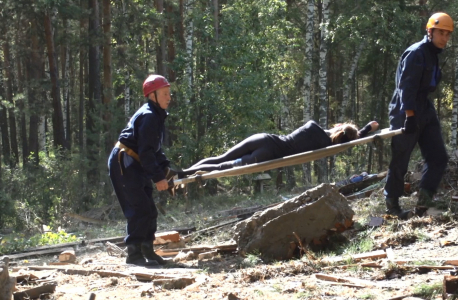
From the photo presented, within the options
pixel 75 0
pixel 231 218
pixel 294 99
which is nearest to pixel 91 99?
pixel 75 0

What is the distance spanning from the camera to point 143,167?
6.78m

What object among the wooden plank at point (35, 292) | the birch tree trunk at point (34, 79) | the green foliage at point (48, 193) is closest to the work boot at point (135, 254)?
the wooden plank at point (35, 292)

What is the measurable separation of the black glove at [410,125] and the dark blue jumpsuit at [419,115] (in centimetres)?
9

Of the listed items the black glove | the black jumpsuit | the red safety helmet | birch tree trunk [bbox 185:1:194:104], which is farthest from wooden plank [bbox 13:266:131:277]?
birch tree trunk [bbox 185:1:194:104]

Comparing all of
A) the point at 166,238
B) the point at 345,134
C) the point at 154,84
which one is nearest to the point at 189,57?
the point at 345,134

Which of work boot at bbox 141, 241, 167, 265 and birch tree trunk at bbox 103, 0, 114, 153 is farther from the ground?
birch tree trunk at bbox 103, 0, 114, 153

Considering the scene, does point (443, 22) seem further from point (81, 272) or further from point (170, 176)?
point (81, 272)

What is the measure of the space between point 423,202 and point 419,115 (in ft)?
3.65

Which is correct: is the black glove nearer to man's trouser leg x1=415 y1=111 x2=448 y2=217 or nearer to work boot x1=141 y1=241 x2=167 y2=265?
man's trouser leg x1=415 y1=111 x2=448 y2=217

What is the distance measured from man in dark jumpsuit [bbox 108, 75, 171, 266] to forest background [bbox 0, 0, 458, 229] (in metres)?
8.57

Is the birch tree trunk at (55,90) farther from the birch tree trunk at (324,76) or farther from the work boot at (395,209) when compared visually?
the work boot at (395,209)

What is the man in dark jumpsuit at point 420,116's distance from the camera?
7.25 metres

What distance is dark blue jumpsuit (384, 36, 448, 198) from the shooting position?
23.9 feet

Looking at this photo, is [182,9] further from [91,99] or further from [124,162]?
[124,162]
